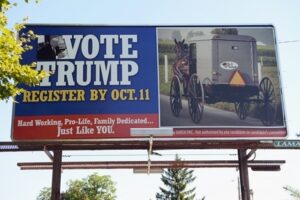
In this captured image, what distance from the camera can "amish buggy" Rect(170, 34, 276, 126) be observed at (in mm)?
12102

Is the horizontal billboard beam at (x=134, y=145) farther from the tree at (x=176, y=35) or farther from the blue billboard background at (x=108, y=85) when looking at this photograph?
the tree at (x=176, y=35)

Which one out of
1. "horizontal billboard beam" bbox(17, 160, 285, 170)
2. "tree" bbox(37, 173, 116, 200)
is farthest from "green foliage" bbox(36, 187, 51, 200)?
"horizontal billboard beam" bbox(17, 160, 285, 170)

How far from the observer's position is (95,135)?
11320 mm

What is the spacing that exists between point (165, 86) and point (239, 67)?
7.17ft

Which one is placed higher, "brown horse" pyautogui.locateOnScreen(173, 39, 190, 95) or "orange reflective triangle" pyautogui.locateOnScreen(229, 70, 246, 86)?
"brown horse" pyautogui.locateOnScreen(173, 39, 190, 95)

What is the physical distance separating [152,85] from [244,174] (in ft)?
11.1

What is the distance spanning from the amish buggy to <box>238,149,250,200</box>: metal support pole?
1005mm

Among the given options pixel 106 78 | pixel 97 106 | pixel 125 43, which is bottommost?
pixel 97 106

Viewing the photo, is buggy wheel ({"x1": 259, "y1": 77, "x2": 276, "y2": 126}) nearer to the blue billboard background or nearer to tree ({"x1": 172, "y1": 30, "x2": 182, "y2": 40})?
tree ({"x1": 172, "y1": 30, "x2": 182, "y2": 40})

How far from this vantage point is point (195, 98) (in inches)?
477

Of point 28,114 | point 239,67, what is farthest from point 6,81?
point 239,67

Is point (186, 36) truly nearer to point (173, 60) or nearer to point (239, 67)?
point (173, 60)

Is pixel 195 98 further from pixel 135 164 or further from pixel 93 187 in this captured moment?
pixel 93 187

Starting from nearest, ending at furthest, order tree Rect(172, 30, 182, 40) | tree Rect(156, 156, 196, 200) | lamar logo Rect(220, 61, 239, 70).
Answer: lamar logo Rect(220, 61, 239, 70) < tree Rect(172, 30, 182, 40) < tree Rect(156, 156, 196, 200)
